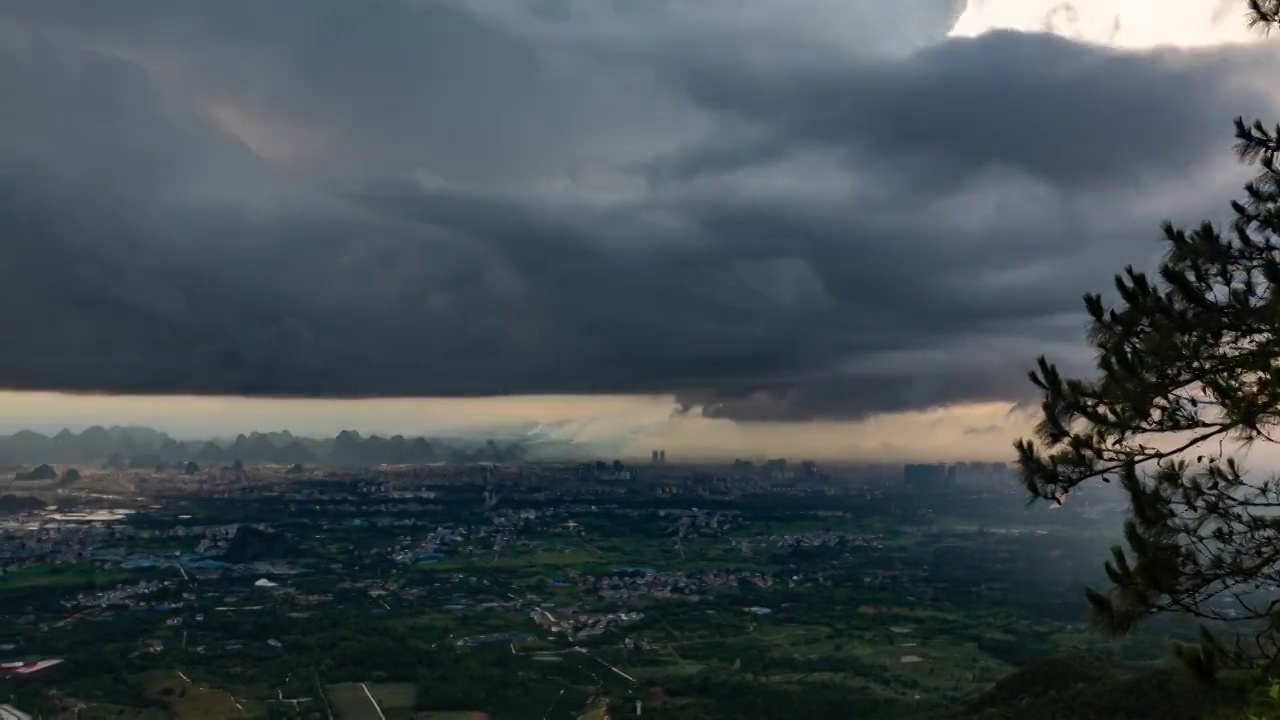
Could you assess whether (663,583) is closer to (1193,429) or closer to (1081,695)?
(1081,695)

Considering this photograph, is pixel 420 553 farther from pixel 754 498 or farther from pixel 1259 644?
pixel 1259 644

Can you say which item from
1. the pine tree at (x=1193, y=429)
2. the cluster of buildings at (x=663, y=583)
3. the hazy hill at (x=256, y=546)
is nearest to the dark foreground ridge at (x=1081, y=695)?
the pine tree at (x=1193, y=429)

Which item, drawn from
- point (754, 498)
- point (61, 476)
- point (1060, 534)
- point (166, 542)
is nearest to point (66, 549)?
point (166, 542)

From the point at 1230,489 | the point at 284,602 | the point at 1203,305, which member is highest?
the point at 1203,305

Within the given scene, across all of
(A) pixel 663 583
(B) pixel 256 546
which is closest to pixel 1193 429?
(A) pixel 663 583

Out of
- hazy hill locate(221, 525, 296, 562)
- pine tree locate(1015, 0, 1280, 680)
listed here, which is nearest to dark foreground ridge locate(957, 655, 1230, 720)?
pine tree locate(1015, 0, 1280, 680)

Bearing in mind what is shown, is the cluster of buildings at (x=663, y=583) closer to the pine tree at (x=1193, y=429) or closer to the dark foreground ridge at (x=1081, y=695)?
the dark foreground ridge at (x=1081, y=695)

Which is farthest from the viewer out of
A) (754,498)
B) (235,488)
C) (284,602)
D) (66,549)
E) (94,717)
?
(754,498)

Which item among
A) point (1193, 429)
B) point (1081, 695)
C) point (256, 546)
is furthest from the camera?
point (256, 546)

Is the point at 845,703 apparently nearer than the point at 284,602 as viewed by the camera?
Yes

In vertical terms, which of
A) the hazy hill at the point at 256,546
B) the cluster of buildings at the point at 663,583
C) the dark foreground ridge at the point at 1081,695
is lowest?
the cluster of buildings at the point at 663,583

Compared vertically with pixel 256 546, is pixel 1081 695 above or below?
above
